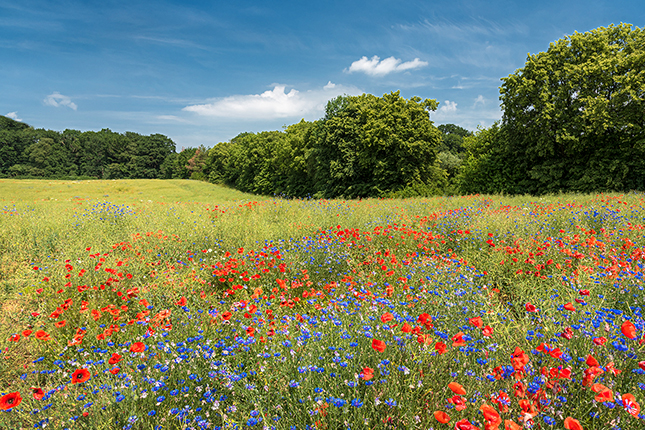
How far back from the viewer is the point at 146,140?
277 feet

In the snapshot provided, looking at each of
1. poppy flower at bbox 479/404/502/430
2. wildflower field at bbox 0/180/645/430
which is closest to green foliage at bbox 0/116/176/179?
wildflower field at bbox 0/180/645/430

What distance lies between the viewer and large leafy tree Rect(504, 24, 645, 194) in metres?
19.4

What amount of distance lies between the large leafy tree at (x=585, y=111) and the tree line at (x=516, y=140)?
7 cm

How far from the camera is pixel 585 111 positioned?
1966 centimetres

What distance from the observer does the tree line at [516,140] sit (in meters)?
19.9

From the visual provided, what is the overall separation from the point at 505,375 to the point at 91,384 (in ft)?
9.94

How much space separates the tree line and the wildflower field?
15141 mm

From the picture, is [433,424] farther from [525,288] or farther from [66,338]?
[66,338]

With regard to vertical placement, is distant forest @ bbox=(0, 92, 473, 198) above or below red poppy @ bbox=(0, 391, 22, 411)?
above

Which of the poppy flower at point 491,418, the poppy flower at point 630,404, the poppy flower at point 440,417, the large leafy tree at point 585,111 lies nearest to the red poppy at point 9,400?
the poppy flower at point 440,417

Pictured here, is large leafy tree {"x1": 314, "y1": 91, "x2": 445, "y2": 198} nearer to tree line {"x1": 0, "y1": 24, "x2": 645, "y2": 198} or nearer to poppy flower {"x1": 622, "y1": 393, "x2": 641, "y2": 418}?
tree line {"x1": 0, "y1": 24, "x2": 645, "y2": 198}

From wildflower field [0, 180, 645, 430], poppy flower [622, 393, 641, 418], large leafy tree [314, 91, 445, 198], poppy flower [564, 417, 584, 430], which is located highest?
large leafy tree [314, 91, 445, 198]

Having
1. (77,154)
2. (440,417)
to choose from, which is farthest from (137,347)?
(77,154)

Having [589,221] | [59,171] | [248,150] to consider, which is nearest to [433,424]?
[589,221]
